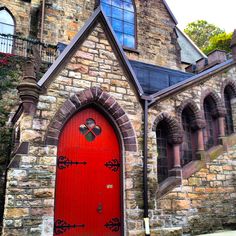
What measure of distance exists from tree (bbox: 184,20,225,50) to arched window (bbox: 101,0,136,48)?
19.8 m

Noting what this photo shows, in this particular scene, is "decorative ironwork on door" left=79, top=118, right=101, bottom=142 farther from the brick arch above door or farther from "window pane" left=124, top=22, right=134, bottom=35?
"window pane" left=124, top=22, right=134, bottom=35

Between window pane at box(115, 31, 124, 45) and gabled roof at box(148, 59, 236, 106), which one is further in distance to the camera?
window pane at box(115, 31, 124, 45)

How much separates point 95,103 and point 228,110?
4965 mm

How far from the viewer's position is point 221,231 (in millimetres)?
7152

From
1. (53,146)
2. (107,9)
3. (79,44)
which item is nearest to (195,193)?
(53,146)

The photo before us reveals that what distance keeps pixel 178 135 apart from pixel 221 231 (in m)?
2.69

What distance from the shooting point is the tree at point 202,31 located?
105 ft

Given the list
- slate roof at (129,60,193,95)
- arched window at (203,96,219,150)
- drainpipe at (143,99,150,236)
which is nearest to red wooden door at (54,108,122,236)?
drainpipe at (143,99,150,236)

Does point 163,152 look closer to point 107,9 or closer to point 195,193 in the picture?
point 195,193

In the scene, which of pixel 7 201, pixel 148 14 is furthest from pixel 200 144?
pixel 148 14

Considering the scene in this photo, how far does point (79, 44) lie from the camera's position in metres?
6.52

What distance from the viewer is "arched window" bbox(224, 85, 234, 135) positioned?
9.00m

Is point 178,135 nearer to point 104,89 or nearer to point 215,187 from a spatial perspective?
point 215,187

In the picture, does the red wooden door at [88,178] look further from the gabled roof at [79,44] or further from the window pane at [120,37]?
the window pane at [120,37]
